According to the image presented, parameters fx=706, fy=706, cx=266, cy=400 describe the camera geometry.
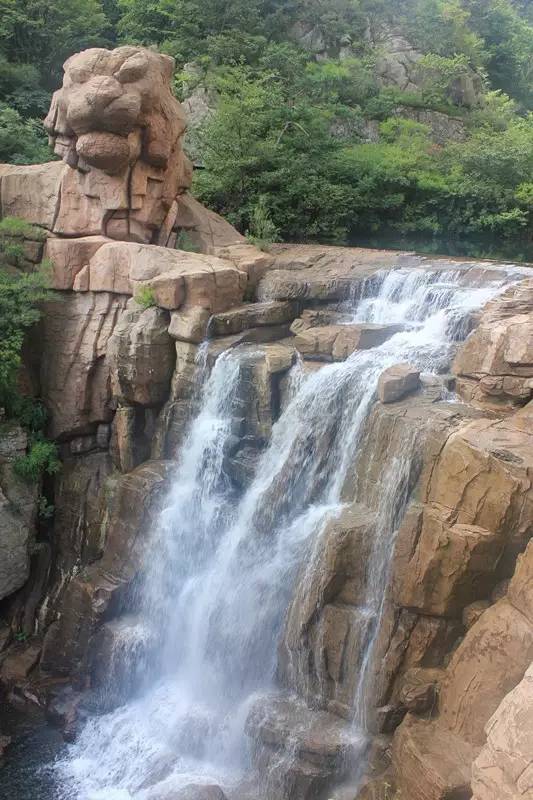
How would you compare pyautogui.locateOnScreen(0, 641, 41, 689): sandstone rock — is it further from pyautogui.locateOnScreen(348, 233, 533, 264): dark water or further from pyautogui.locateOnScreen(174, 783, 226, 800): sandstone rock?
pyautogui.locateOnScreen(348, 233, 533, 264): dark water

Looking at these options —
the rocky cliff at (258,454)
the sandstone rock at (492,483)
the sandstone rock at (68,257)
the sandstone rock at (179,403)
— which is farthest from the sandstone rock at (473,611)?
the sandstone rock at (68,257)

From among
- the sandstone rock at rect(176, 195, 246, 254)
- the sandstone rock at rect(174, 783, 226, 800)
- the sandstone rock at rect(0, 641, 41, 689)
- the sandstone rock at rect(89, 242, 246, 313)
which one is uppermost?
the sandstone rock at rect(176, 195, 246, 254)

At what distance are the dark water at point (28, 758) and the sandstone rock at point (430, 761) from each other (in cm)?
538

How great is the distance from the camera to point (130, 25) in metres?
27.1

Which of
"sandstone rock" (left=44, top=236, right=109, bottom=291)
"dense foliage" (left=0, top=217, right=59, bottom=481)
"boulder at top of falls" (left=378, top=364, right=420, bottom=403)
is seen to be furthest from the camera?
"sandstone rock" (left=44, top=236, right=109, bottom=291)

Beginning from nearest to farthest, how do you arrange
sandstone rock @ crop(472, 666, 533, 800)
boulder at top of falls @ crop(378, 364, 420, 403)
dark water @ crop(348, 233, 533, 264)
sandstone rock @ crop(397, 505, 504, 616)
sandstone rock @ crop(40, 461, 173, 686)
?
1. sandstone rock @ crop(472, 666, 533, 800)
2. sandstone rock @ crop(397, 505, 504, 616)
3. boulder at top of falls @ crop(378, 364, 420, 403)
4. sandstone rock @ crop(40, 461, 173, 686)
5. dark water @ crop(348, 233, 533, 264)

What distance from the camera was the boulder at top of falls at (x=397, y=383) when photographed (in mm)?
11359

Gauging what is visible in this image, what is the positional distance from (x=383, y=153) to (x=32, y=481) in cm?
1585

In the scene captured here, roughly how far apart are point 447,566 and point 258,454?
193 inches

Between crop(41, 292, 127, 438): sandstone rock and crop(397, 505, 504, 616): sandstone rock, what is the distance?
8682 mm

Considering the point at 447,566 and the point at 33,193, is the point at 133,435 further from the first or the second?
the point at 447,566

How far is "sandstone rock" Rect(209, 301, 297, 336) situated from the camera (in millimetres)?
14594

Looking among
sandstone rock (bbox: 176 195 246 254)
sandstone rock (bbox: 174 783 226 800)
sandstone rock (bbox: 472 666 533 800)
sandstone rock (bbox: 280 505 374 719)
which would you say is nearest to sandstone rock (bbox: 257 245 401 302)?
sandstone rock (bbox: 176 195 246 254)

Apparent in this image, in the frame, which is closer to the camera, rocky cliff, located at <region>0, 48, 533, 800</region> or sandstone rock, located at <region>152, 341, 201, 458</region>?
rocky cliff, located at <region>0, 48, 533, 800</region>
